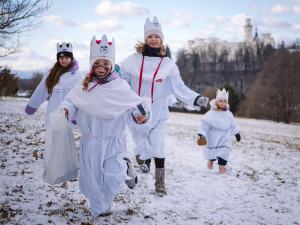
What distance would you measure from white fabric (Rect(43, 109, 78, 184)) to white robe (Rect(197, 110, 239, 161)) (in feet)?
13.6

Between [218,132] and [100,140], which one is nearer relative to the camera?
[100,140]

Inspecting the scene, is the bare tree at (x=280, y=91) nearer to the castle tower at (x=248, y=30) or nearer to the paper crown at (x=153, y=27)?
the paper crown at (x=153, y=27)

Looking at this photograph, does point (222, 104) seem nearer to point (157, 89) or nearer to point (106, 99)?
point (157, 89)

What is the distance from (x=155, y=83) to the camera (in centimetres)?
498

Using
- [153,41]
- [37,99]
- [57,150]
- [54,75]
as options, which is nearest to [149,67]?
[153,41]

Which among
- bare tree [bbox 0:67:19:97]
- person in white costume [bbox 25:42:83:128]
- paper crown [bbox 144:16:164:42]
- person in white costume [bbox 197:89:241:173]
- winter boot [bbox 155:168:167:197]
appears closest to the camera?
winter boot [bbox 155:168:167:197]

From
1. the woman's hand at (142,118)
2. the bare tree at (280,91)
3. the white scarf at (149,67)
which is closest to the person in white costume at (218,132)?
the white scarf at (149,67)

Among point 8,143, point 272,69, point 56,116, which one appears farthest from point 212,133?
point 272,69

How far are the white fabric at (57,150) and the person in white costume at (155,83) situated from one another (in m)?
1.92

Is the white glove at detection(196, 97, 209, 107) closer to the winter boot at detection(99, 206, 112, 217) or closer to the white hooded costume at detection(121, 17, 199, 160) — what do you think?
the white hooded costume at detection(121, 17, 199, 160)

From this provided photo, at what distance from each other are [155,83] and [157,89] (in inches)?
4.4

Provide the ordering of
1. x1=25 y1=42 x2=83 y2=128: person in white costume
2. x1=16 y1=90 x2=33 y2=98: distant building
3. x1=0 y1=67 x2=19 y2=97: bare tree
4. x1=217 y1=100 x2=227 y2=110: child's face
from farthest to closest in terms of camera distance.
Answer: x1=16 y1=90 x2=33 y2=98: distant building, x1=0 y1=67 x2=19 y2=97: bare tree, x1=217 y1=100 x2=227 y2=110: child's face, x1=25 y1=42 x2=83 y2=128: person in white costume

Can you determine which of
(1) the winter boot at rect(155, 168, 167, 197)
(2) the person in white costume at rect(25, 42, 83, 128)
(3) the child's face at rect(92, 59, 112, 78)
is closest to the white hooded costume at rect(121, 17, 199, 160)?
(1) the winter boot at rect(155, 168, 167, 197)

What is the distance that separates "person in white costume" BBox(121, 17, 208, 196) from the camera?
4938 millimetres
